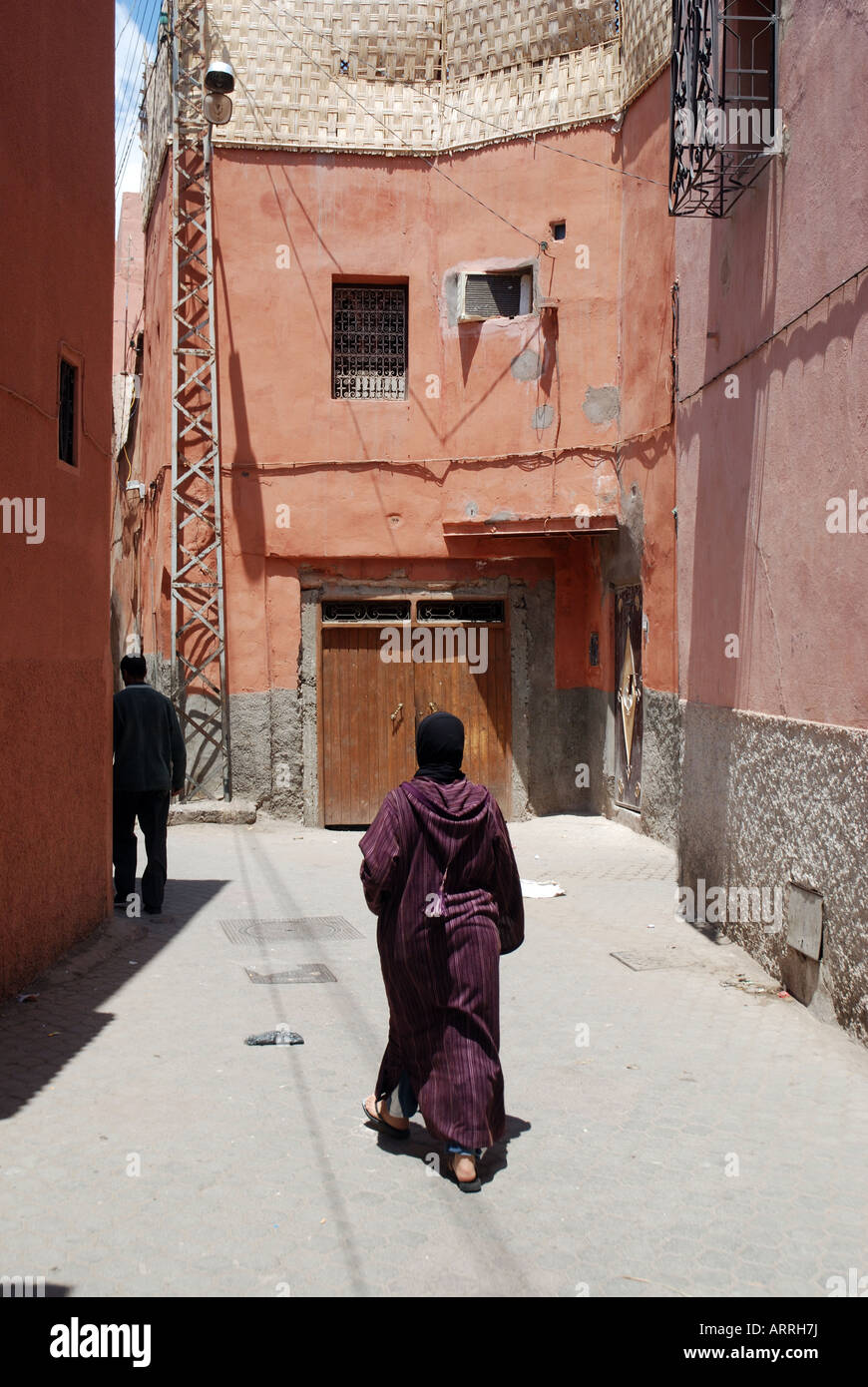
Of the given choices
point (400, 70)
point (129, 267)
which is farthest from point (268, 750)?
point (129, 267)

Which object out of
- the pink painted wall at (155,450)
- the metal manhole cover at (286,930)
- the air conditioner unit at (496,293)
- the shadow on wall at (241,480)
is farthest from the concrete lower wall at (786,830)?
the pink painted wall at (155,450)

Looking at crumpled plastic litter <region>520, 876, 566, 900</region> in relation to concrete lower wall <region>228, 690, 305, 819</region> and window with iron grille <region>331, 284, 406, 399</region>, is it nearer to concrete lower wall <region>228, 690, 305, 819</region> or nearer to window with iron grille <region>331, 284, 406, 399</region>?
concrete lower wall <region>228, 690, 305, 819</region>

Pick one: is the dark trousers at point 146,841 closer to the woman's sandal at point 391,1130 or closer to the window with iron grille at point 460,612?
the woman's sandal at point 391,1130

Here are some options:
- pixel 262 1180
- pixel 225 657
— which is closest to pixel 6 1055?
pixel 262 1180

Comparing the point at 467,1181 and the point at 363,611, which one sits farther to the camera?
the point at 363,611

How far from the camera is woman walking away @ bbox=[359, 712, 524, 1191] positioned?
470cm

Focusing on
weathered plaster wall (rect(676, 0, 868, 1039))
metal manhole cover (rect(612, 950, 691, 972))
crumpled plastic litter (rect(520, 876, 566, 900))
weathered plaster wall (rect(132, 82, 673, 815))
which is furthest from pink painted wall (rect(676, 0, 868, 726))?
weathered plaster wall (rect(132, 82, 673, 815))

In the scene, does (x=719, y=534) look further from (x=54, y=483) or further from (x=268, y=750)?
(x=268, y=750)

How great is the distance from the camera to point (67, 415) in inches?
316

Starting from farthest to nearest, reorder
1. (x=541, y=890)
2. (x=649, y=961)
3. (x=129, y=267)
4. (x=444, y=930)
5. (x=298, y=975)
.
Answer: (x=129, y=267) → (x=541, y=890) → (x=649, y=961) → (x=298, y=975) → (x=444, y=930)

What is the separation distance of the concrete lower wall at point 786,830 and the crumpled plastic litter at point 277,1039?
280cm

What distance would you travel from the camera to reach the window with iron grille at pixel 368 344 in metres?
14.8

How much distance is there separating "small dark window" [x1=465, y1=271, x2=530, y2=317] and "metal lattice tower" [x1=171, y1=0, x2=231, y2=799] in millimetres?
3029

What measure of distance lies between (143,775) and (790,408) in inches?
203
